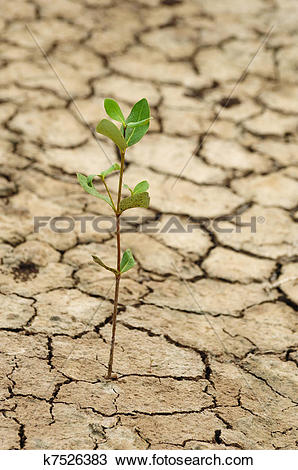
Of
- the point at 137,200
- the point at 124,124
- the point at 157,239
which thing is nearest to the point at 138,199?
the point at 137,200

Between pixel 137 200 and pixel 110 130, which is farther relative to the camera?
pixel 137 200

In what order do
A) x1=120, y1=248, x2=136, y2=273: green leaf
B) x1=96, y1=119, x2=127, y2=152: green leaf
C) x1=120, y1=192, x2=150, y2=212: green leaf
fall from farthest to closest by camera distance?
x1=120, y1=248, x2=136, y2=273: green leaf
x1=120, y1=192, x2=150, y2=212: green leaf
x1=96, y1=119, x2=127, y2=152: green leaf

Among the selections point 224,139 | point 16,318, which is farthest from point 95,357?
point 224,139

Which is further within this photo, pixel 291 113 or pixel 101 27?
pixel 101 27

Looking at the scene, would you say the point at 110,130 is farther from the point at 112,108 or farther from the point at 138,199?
the point at 138,199

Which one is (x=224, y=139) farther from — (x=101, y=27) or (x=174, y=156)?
(x=101, y=27)

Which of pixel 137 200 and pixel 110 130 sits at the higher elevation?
pixel 110 130

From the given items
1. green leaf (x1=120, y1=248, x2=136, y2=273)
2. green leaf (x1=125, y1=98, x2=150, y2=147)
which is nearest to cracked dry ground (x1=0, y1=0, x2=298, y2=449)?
green leaf (x1=120, y1=248, x2=136, y2=273)

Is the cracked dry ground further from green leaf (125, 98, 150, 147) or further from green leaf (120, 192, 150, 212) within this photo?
Result: green leaf (125, 98, 150, 147)
